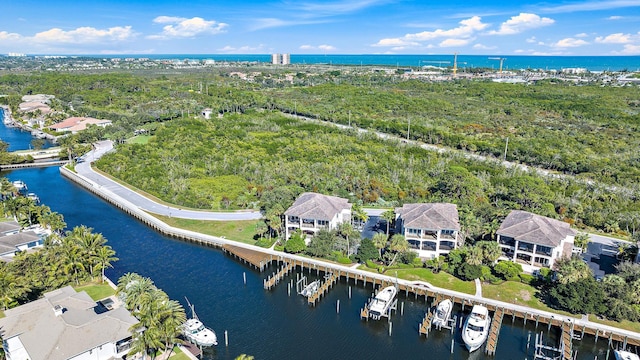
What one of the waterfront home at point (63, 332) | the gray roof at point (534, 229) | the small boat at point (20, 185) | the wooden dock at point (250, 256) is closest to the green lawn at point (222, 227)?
the wooden dock at point (250, 256)

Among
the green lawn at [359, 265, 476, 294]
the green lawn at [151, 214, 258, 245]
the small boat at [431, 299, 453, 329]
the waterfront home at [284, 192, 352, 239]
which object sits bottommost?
the small boat at [431, 299, 453, 329]

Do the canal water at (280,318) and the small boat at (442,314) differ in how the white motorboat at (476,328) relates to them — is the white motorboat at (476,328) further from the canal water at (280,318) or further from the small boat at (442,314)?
the small boat at (442,314)

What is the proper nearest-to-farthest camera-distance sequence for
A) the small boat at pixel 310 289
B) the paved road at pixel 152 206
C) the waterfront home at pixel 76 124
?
the small boat at pixel 310 289 → the paved road at pixel 152 206 → the waterfront home at pixel 76 124

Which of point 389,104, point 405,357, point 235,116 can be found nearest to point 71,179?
point 235,116

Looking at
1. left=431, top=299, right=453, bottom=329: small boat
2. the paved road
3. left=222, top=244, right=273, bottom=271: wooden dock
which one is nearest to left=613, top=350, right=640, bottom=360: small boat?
left=431, top=299, right=453, bottom=329: small boat

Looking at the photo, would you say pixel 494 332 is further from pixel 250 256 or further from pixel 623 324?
pixel 250 256

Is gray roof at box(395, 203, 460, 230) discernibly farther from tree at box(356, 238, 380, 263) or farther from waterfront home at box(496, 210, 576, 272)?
waterfront home at box(496, 210, 576, 272)

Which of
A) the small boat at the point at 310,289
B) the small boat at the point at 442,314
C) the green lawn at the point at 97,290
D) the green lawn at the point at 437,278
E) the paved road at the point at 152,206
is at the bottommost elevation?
the small boat at the point at 310,289
